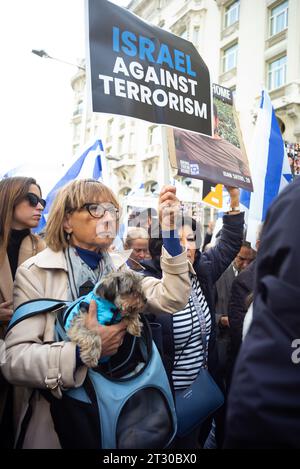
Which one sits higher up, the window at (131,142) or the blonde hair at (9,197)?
the window at (131,142)

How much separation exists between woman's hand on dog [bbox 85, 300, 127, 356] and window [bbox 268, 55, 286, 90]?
586 inches

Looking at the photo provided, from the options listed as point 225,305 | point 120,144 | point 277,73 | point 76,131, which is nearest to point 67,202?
point 225,305

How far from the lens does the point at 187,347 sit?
200cm

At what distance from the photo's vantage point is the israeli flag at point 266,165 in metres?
3.19

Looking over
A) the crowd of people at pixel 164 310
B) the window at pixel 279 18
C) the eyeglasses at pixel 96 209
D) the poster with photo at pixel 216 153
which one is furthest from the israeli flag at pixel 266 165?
the window at pixel 279 18

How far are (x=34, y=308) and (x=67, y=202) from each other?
0.57m

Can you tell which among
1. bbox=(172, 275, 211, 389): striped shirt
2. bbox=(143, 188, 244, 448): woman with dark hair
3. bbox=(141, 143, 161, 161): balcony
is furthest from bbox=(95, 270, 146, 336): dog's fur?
bbox=(141, 143, 161, 161): balcony

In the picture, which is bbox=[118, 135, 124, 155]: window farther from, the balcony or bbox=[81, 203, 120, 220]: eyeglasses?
bbox=[81, 203, 120, 220]: eyeglasses

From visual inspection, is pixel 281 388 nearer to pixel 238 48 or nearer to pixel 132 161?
pixel 238 48

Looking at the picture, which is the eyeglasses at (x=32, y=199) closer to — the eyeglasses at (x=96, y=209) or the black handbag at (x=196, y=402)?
the eyeglasses at (x=96, y=209)

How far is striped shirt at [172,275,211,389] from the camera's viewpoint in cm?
196

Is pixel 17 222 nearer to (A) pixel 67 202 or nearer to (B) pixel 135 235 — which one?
(A) pixel 67 202
